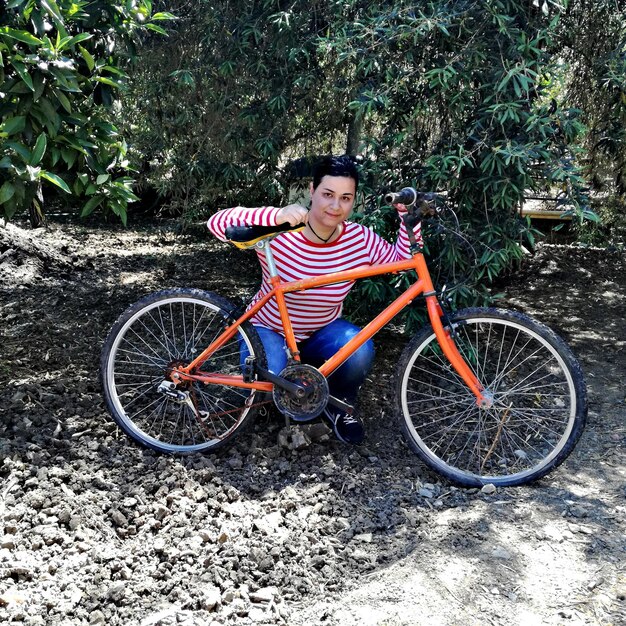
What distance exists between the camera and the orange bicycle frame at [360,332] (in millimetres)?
3273

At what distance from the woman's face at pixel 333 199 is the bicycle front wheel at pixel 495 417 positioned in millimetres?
685

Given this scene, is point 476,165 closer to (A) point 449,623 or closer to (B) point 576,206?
(B) point 576,206

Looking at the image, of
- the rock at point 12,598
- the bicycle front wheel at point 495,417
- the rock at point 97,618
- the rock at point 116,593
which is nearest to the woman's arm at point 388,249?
the bicycle front wheel at point 495,417

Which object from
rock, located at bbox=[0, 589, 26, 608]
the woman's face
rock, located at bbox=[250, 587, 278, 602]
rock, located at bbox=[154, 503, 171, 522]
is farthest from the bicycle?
rock, located at bbox=[0, 589, 26, 608]

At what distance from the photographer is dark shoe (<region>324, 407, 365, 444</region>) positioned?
365cm

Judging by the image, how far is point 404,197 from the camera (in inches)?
126

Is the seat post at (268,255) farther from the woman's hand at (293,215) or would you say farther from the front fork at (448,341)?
the front fork at (448,341)

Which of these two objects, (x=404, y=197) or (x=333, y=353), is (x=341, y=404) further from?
(x=404, y=197)

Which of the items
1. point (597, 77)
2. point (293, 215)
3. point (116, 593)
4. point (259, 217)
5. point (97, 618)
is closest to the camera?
point (97, 618)

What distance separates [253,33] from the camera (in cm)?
430

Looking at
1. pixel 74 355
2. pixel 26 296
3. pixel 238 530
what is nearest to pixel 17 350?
pixel 74 355

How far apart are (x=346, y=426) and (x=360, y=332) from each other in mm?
506

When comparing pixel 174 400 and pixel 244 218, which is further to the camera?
pixel 174 400

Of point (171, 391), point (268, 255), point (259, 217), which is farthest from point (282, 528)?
point (259, 217)
